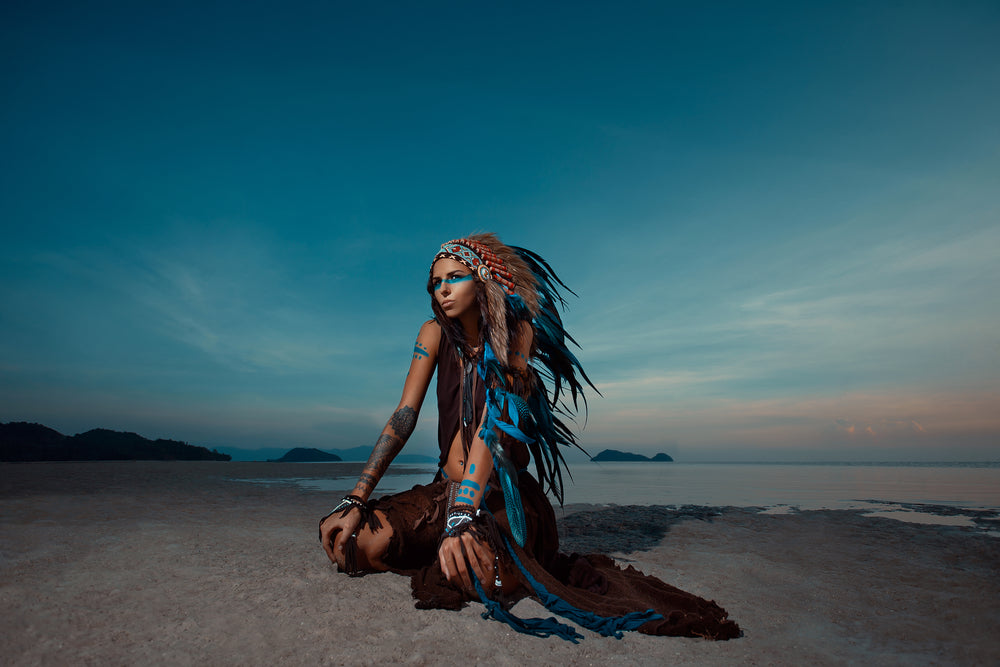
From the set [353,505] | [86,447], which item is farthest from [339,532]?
[86,447]

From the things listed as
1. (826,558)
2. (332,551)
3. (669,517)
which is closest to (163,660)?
(332,551)

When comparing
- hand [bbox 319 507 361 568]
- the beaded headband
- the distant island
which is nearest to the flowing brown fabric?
hand [bbox 319 507 361 568]

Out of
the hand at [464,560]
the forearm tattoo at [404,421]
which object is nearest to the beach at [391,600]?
the hand at [464,560]

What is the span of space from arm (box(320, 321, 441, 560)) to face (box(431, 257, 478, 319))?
0.35m

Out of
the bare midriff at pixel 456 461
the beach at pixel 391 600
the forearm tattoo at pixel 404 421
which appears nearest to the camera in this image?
the beach at pixel 391 600

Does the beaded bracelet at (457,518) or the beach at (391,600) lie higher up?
Answer: the beaded bracelet at (457,518)

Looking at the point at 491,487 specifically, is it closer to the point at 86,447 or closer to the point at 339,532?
the point at 339,532

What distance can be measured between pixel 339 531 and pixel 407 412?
0.87 metres

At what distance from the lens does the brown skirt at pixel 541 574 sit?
2.39 metres

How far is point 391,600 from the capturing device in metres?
2.60

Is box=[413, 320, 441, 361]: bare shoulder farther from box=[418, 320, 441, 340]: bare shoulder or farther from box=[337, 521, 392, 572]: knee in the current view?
box=[337, 521, 392, 572]: knee

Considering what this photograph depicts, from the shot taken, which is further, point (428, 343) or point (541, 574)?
point (428, 343)

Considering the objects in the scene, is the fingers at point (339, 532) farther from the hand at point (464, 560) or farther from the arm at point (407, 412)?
the hand at point (464, 560)

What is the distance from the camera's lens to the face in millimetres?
3289
